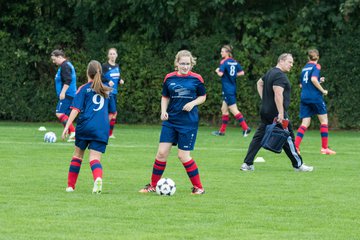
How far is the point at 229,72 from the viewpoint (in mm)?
23344

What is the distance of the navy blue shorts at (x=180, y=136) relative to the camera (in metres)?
11.8

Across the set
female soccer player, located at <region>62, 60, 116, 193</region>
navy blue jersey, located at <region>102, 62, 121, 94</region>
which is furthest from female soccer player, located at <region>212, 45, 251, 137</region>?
female soccer player, located at <region>62, 60, 116, 193</region>

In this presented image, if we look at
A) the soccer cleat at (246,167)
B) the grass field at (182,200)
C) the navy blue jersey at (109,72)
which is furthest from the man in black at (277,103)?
the navy blue jersey at (109,72)

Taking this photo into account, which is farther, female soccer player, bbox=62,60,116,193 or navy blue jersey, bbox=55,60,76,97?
navy blue jersey, bbox=55,60,76,97

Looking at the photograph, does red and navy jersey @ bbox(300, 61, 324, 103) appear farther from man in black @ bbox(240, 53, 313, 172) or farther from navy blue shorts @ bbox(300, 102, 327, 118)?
man in black @ bbox(240, 53, 313, 172)

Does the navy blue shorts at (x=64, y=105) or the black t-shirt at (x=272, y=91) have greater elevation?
the black t-shirt at (x=272, y=91)

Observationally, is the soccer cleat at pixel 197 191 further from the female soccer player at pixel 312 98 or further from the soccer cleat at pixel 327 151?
the soccer cleat at pixel 327 151

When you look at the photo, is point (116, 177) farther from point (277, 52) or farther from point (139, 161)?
point (277, 52)

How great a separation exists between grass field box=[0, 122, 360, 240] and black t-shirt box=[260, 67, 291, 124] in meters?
0.88

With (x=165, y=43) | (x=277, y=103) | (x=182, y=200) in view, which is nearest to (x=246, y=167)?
(x=277, y=103)

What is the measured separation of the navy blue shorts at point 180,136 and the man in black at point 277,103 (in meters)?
3.26

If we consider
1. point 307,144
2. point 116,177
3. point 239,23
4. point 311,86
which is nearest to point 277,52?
point 239,23

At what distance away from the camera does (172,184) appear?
11586mm

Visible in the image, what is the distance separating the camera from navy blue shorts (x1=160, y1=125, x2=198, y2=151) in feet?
38.7
